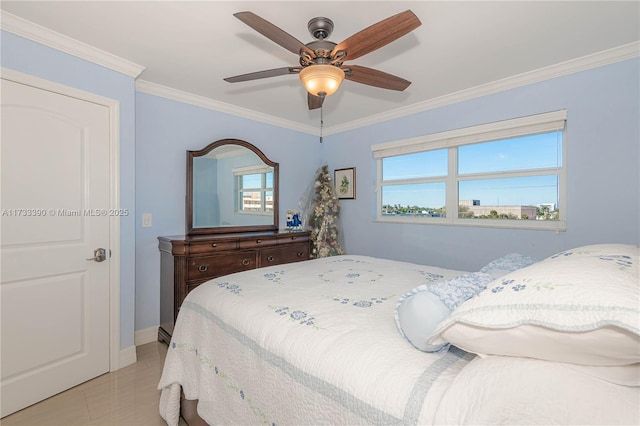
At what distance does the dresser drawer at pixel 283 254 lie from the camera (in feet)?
10.9

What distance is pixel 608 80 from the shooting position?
2338mm

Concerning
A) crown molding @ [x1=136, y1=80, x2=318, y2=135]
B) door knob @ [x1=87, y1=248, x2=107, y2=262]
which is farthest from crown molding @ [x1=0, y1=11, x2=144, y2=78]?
door knob @ [x1=87, y1=248, x2=107, y2=262]

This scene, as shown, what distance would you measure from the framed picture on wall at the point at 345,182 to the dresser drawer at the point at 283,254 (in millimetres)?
949

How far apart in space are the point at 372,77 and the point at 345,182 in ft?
7.55

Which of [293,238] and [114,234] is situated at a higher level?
[114,234]

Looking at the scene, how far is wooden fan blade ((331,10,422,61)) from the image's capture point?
1438 mm

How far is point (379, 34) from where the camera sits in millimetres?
1548

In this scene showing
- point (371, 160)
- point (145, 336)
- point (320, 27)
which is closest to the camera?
point (320, 27)

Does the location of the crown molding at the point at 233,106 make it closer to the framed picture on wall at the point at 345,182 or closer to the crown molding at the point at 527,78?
the crown molding at the point at 527,78

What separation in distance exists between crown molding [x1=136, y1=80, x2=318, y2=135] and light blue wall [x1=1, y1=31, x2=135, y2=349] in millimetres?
410

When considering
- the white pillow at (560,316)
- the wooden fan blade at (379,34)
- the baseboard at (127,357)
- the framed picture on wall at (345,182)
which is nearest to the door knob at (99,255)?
the baseboard at (127,357)

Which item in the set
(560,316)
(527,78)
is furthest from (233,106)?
(560,316)

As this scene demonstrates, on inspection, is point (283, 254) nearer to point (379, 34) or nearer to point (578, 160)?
point (379, 34)

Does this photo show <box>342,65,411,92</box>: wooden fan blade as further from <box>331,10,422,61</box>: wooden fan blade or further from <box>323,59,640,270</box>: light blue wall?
<box>323,59,640,270</box>: light blue wall
